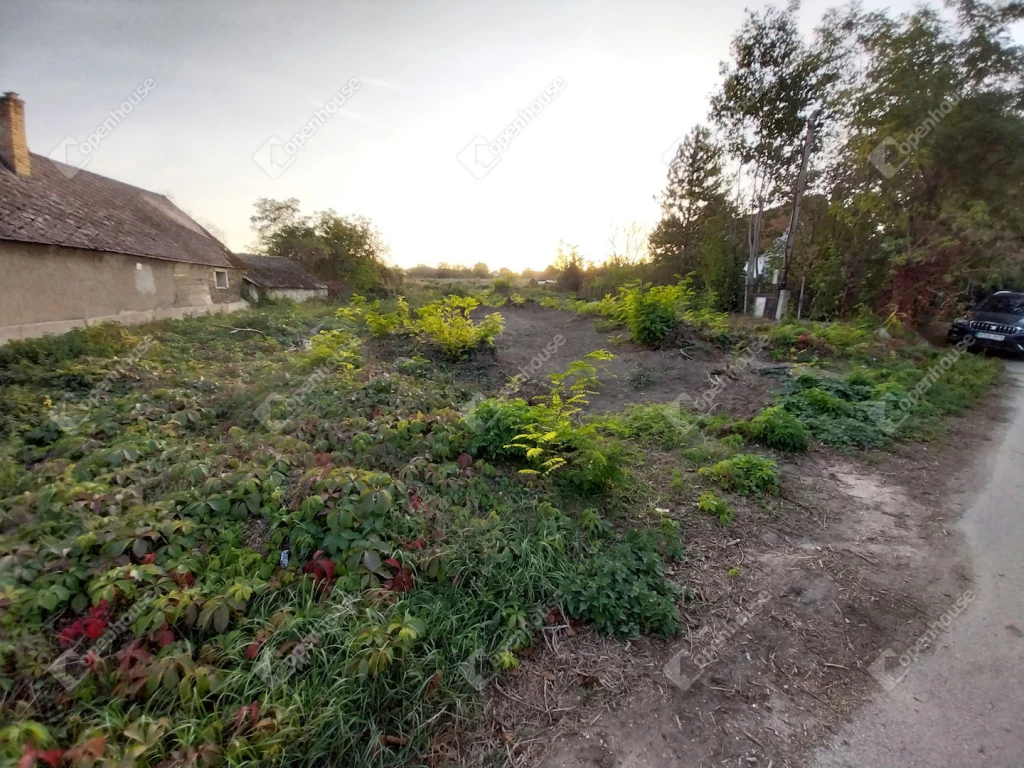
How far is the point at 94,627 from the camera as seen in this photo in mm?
2143

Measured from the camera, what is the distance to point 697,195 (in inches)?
801

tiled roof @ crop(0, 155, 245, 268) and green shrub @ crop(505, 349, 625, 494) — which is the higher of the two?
tiled roof @ crop(0, 155, 245, 268)

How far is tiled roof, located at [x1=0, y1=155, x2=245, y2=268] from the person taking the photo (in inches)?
362

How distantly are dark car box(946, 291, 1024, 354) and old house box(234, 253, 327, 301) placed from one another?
2608 centimetres

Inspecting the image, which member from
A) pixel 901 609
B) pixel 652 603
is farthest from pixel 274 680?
pixel 901 609

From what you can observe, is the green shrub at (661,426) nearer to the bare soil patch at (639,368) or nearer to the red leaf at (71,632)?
the bare soil patch at (639,368)

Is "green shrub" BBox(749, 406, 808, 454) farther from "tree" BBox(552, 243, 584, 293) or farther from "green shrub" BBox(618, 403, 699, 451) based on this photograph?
"tree" BBox(552, 243, 584, 293)

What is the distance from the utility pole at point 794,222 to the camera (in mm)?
14359

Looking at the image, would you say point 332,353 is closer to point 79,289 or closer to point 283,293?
point 79,289

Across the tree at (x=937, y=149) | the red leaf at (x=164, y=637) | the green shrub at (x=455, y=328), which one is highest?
the tree at (x=937, y=149)

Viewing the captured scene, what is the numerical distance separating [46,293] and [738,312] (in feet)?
68.6

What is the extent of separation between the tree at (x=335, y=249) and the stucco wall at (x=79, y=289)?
1329 centimetres

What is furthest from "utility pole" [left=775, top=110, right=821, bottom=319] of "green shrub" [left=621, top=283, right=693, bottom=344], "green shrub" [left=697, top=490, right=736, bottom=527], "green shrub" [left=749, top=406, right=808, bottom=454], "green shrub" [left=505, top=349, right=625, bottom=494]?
"green shrub" [left=505, top=349, right=625, bottom=494]

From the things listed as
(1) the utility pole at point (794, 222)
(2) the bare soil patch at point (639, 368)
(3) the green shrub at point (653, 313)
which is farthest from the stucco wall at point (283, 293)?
(1) the utility pole at point (794, 222)
